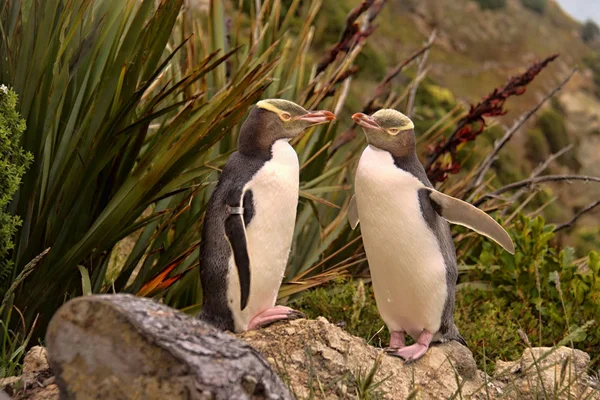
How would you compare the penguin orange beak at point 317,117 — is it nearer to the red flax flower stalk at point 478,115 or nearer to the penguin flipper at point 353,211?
the penguin flipper at point 353,211

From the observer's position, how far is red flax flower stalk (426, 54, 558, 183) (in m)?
4.45

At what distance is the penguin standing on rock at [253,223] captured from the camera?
3.15 metres

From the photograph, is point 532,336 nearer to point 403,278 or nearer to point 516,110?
point 403,278

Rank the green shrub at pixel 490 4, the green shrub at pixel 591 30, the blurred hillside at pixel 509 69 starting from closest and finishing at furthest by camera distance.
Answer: the blurred hillside at pixel 509 69
the green shrub at pixel 490 4
the green shrub at pixel 591 30

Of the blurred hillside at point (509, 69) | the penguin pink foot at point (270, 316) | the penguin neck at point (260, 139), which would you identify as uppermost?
the penguin neck at point (260, 139)

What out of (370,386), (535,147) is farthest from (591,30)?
(370,386)

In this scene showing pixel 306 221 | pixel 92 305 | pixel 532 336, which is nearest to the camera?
pixel 92 305

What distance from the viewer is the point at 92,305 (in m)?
2.14

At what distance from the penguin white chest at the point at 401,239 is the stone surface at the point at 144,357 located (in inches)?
46.6

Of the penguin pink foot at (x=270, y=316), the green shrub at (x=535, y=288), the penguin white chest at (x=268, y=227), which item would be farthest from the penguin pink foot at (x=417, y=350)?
the green shrub at (x=535, y=288)

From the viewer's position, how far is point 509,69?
29031mm

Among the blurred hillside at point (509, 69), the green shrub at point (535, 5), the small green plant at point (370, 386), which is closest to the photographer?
the small green plant at point (370, 386)

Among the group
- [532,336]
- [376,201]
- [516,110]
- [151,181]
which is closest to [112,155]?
[151,181]

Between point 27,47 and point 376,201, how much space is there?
1.51 meters
